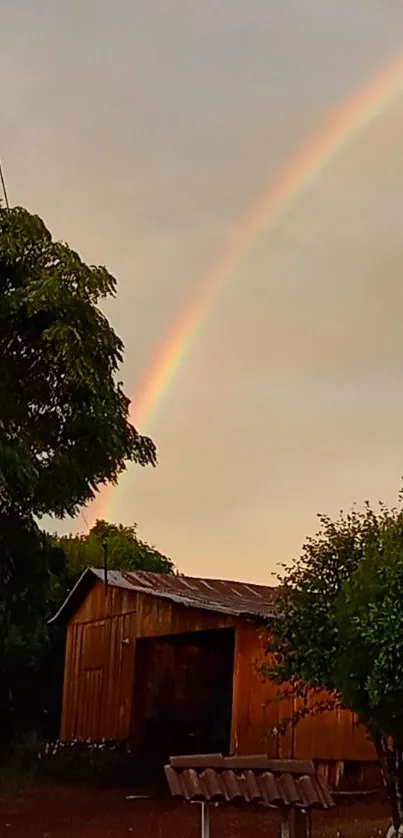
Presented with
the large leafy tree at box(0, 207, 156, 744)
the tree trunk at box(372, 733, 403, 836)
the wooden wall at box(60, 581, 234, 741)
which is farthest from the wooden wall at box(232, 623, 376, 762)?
the tree trunk at box(372, 733, 403, 836)

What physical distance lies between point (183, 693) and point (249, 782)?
16033 mm

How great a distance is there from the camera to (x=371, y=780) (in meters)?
17.2

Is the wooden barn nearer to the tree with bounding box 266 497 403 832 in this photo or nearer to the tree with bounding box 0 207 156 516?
the tree with bounding box 0 207 156 516

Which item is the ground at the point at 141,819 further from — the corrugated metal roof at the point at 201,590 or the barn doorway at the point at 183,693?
the barn doorway at the point at 183,693

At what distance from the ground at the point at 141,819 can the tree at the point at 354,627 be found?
7.05 feet

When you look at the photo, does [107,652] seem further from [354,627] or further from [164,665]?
[354,627]

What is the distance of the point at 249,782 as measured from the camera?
8.02 m

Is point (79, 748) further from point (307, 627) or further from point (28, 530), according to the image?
point (307, 627)

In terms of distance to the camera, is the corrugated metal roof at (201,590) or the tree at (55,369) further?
the corrugated metal roof at (201,590)

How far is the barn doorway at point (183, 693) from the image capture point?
22.9 metres

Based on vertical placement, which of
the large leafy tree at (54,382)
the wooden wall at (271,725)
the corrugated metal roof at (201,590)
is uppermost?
the large leafy tree at (54,382)

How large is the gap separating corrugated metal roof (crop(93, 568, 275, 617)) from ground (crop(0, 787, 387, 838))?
366 centimetres

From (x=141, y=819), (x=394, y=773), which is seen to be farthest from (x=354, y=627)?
(x=141, y=819)

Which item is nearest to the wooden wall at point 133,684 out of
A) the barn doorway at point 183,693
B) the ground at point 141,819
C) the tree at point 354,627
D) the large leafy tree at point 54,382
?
the barn doorway at point 183,693
